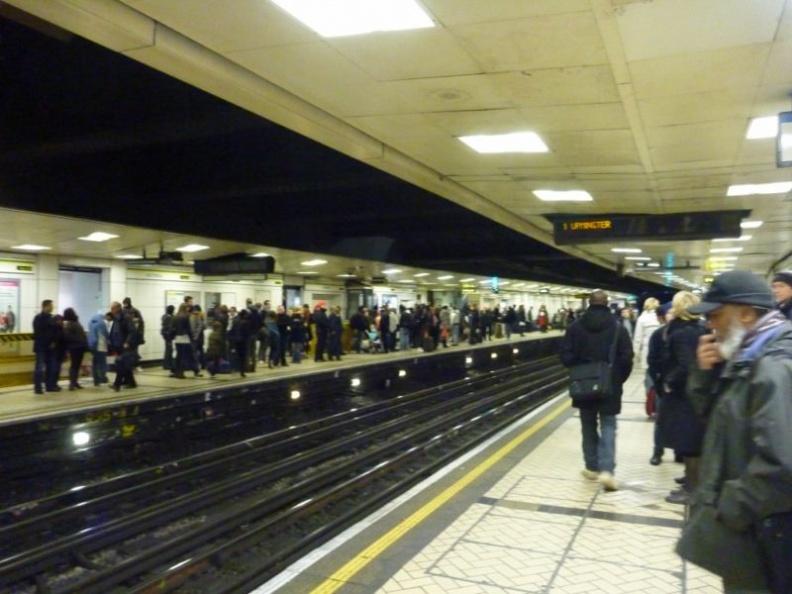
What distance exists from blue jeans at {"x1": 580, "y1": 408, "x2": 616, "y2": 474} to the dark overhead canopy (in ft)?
17.1

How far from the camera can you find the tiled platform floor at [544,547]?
161 inches

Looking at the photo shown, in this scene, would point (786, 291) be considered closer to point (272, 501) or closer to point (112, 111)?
point (272, 501)

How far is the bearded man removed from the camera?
208 cm

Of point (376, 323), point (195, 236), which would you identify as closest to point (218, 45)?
point (195, 236)

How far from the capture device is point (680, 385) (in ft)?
17.1

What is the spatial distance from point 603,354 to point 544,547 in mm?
2151

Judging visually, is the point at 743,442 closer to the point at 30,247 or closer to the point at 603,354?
the point at 603,354

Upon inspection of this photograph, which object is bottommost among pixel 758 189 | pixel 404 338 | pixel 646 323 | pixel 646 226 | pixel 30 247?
pixel 404 338

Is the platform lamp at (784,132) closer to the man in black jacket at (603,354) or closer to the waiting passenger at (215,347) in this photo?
the man in black jacket at (603,354)

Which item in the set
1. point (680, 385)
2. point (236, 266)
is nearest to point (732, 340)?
point (680, 385)

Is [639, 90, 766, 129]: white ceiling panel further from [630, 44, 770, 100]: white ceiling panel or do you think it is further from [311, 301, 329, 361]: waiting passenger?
[311, 301, 329, 361]: waiting passenger

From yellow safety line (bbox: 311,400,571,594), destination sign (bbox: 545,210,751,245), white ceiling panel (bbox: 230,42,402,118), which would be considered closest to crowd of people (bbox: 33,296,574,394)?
destination sign (bbox: 545,210,751,245)

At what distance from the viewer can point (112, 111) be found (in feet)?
27.0

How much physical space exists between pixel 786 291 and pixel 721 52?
1.92 meters
